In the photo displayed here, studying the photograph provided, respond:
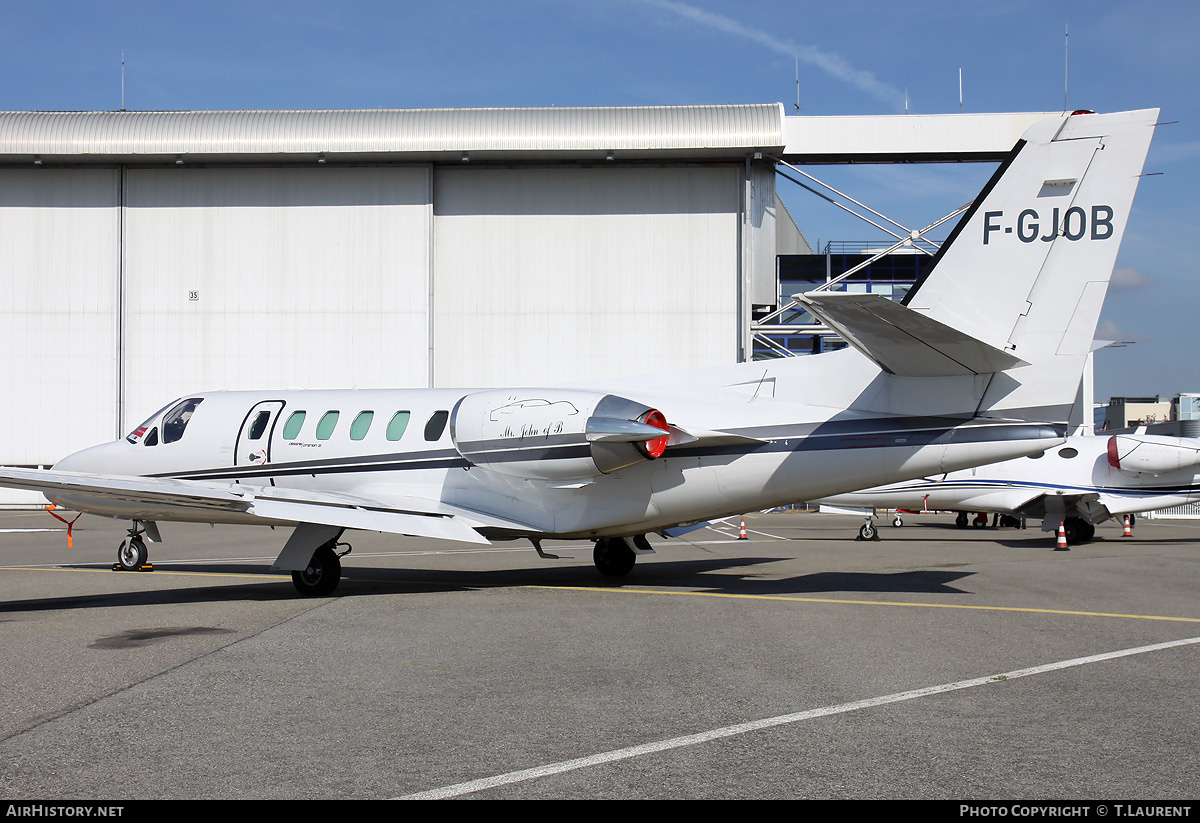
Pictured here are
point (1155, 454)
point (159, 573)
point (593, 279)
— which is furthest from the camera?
point (593, 279)

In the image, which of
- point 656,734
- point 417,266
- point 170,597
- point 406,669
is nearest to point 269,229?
point 417,266

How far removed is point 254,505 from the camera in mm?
12039

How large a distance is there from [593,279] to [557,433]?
2335 cm

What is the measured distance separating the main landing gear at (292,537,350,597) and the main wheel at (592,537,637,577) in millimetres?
4095

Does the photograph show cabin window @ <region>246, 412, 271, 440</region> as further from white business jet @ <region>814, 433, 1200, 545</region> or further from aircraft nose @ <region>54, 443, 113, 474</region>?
white business jet @ <region>814, 433, 1200, 545</region>

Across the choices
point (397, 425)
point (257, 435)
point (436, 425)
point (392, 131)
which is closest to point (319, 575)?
point (397, 425)

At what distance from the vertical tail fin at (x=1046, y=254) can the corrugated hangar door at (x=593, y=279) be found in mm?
23586

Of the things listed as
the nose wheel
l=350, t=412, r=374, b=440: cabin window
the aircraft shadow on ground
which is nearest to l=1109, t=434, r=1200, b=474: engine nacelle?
the aircraft shadow on ground

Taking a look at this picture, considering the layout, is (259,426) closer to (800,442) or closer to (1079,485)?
(800,442)

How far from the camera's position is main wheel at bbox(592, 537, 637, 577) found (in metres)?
14.9

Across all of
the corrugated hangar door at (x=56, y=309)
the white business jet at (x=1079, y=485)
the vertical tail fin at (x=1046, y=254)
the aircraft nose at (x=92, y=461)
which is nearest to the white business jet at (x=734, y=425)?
the vertical tail fin at (x=1046, y=254)

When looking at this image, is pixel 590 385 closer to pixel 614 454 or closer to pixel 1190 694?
pixel 614 454

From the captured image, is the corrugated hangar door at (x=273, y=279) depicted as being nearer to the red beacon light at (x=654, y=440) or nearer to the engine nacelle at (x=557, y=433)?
the engine nacelle at (x=557, y=433)

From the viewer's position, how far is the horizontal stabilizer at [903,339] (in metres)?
9.31
